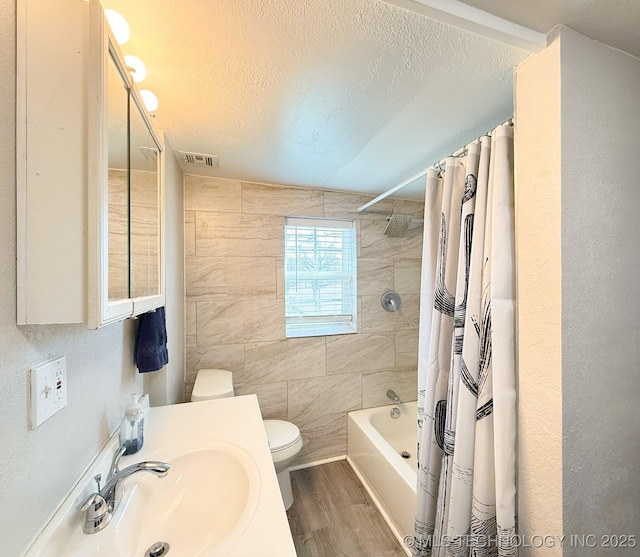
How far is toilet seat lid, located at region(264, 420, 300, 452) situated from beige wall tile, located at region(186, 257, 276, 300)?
907mm

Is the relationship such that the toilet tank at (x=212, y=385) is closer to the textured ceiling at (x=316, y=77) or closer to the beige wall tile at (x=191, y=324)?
the beige wall tile at (x=191, y=324)

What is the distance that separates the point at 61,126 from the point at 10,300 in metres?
0.35

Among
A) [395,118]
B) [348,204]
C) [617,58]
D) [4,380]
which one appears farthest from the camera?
[348,204]

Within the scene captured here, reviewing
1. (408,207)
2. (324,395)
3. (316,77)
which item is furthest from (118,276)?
(408,207)

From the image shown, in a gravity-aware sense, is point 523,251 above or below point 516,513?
above

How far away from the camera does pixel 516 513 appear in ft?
2.98

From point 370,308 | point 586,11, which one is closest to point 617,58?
point 586,11

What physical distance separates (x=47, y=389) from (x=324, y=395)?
1895 mm

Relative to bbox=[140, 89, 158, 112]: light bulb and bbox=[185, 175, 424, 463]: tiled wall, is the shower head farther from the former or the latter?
bbox=[140, 89, 158, 112]: light bulb

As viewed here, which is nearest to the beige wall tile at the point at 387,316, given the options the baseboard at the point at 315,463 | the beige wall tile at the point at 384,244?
the beige wall tile at the point at 384,244

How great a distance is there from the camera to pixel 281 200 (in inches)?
86.2

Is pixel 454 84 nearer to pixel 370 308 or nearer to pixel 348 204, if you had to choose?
pixel 348 204

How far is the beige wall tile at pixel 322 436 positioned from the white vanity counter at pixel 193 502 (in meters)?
1.19

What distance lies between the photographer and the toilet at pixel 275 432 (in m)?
1.64
